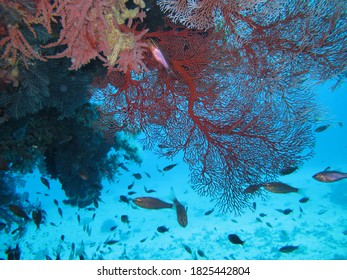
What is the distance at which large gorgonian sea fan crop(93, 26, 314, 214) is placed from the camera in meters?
4.18

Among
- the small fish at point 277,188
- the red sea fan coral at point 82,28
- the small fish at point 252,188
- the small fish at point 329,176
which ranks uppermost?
the small fish at point 329,176

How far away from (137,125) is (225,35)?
2.35m

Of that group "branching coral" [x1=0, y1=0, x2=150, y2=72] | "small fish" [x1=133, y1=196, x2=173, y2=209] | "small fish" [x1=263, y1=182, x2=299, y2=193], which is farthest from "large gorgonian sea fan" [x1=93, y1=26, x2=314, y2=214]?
"branching coral" [x1=0, y1=0, x2=150, y2=72]

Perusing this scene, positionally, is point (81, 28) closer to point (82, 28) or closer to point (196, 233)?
point (82, 28)

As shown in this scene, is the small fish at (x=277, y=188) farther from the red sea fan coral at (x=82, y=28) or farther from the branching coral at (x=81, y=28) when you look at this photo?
the red sea fan coral at (x=82, y=28)

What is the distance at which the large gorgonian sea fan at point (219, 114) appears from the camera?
4180 millimetres

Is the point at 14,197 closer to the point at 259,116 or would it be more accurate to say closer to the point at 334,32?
the point at 259,116

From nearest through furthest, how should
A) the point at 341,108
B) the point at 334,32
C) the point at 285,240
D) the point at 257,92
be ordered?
1. the point at 334,32
2. the point at 257,92
3. the point at 285,240
4. the point at 341,108

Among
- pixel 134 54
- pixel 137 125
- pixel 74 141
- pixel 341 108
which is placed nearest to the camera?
pixel 134 54

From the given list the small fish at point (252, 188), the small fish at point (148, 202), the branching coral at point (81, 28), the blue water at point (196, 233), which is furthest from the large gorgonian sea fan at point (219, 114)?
the blue water at point (196, 233)

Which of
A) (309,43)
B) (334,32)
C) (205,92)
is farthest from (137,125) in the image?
(334,32)

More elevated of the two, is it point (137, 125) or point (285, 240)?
point (285, 240)

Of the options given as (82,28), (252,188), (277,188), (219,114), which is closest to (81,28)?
(82,28)

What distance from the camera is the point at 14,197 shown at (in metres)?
8.05
